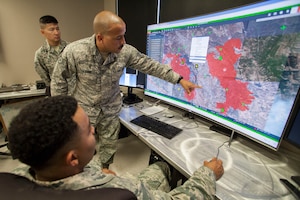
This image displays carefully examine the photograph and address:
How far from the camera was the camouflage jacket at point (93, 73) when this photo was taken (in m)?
1.30

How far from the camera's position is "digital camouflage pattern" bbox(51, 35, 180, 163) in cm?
130

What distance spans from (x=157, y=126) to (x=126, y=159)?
37.5 inches

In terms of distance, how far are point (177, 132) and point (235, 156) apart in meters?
0.42

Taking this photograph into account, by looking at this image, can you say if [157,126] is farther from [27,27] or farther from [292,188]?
[27,27]

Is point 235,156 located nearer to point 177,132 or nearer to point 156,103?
point 177,132

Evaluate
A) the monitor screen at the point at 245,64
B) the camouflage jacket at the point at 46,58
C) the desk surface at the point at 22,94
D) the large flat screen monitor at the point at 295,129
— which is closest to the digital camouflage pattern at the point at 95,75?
the monitor screen at the point at 245,64

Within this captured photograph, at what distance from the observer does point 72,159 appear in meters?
0.48

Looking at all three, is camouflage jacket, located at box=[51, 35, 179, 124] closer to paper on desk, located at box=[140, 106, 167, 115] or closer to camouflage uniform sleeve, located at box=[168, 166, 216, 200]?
paper on desk, located at box=[140, 106, 167, 115]

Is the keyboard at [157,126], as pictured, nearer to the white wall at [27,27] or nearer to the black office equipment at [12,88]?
the black office equipment at [12,88]

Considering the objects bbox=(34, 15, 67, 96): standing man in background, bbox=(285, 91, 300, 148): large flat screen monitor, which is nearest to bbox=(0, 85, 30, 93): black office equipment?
bbox=(34, 15, 67, 96): standing man in background

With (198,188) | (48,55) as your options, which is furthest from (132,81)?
(198,188)

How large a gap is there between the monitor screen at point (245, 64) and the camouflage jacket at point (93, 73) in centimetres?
26

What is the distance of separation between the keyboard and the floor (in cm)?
74

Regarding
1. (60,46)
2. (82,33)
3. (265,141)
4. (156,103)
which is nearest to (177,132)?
(265,141)
